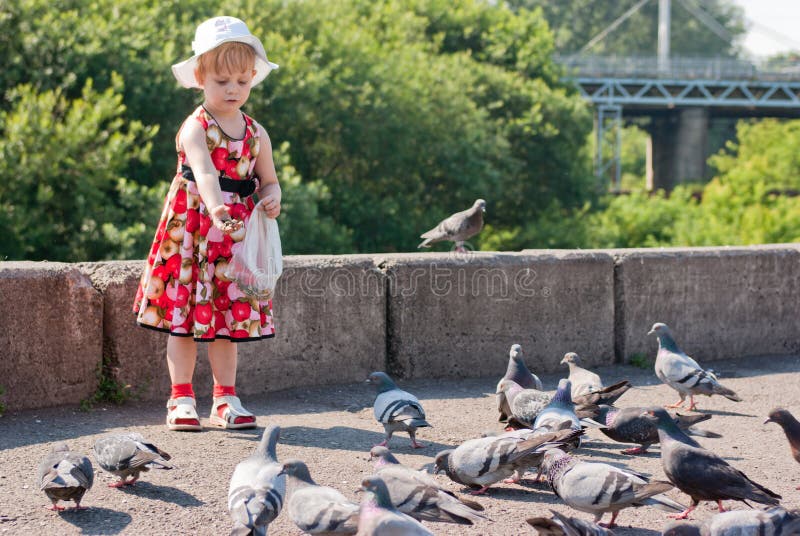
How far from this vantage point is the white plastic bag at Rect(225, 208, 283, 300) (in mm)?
4883

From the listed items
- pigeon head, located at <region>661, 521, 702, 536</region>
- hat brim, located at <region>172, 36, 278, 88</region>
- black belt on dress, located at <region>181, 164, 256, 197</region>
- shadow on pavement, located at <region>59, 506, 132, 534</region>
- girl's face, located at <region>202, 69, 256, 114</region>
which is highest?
hat brim, located at <region>172, 36, 278, 88</region>

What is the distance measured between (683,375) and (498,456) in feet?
7.12

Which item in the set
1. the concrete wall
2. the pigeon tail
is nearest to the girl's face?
the concrete wall

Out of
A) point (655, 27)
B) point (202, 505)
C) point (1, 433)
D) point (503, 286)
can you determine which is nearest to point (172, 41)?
point (503, 286)

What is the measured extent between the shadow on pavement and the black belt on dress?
5.98 ft

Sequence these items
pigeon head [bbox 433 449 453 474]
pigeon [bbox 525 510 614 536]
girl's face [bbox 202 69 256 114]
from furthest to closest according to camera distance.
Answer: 1. girl's face [bbox 202 69 256 114]
2. pigeon head [bbox 433 449 453 474]
3. pigeon [bbox 525 510 614 536]

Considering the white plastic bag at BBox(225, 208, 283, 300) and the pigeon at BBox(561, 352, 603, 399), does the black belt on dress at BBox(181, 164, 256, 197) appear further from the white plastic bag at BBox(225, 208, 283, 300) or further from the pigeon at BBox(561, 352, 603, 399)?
the pigeon at BBox(561, 352, 603, 399)

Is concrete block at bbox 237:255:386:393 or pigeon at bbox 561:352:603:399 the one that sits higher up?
concrete block at bbox 237:255:386:393

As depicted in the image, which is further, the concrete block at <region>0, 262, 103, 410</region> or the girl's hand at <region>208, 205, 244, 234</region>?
the concrete block at <region>0, 262, 103, 410</region>

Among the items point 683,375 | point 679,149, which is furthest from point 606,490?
point 679,149

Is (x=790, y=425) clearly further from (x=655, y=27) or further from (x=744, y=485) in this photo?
(x=655, y=27)

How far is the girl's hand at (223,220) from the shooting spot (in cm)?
462

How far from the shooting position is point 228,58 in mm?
4934

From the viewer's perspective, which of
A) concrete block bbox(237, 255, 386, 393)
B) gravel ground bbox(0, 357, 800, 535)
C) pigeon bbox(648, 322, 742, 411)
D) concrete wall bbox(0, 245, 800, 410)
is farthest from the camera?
concrete block bbox(237, 255, 386, 393)
